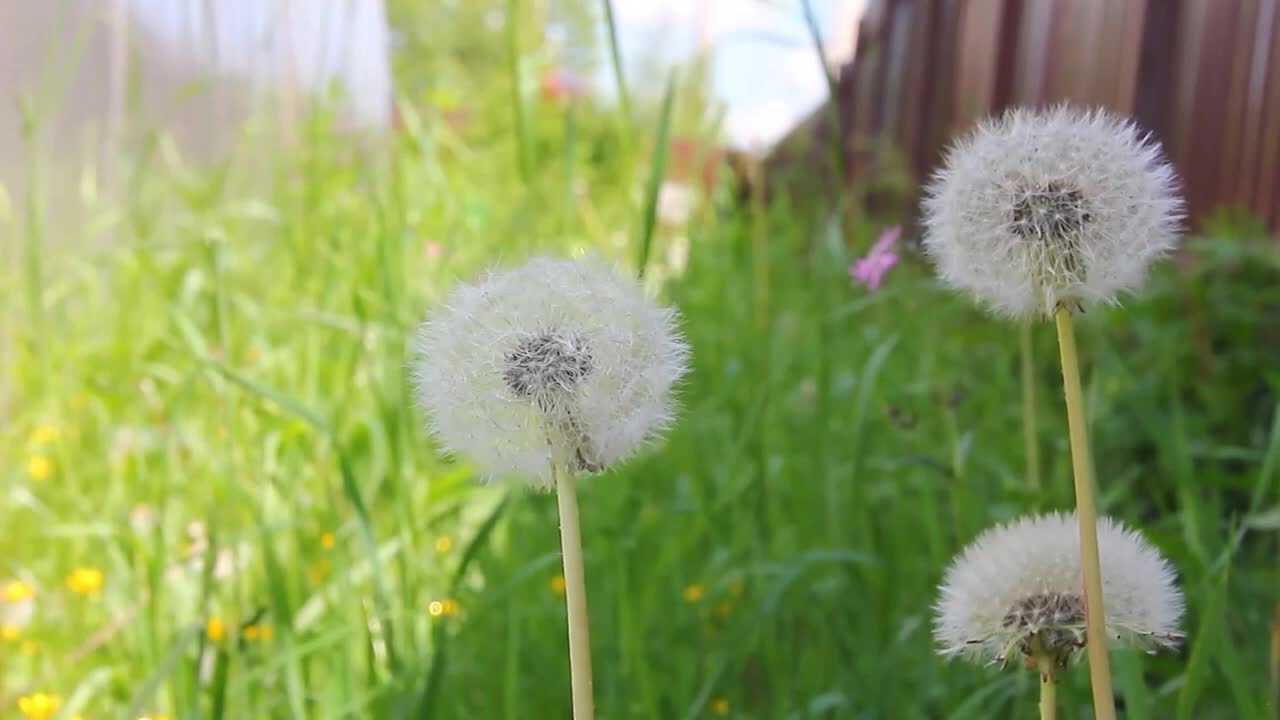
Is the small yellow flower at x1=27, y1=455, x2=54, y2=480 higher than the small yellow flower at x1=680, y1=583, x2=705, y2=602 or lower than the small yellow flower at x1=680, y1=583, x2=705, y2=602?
higher

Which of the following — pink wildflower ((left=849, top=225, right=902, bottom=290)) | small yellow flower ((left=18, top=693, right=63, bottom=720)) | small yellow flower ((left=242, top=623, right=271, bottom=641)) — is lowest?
small yellow flower ((left=18, top=693, right=63, bottom=720))

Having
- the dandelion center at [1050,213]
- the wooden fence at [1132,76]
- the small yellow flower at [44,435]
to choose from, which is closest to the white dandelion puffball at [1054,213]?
the dandelion center at [1050,213]

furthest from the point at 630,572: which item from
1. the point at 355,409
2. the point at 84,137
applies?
the point at 84,137

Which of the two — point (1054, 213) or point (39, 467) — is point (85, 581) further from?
point (1054, 213)

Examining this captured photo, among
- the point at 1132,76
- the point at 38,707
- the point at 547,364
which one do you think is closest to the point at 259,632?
the point at 38,707

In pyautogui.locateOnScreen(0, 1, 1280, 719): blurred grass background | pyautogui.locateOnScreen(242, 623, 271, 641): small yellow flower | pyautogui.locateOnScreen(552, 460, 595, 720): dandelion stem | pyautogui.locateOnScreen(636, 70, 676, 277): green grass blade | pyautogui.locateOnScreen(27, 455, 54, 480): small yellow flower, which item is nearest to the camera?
pyautogui.locateOnScreen(552, 460, 595, 720): dandelion stem

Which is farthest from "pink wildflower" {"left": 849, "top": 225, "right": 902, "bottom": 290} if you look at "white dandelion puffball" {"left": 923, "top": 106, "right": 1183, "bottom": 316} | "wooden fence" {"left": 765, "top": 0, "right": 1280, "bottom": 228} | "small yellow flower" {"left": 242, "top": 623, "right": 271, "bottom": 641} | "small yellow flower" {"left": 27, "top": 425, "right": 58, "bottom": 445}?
"small yellow flower" {"left": 27, "top": 425, "right": 58, "bottom": 445}

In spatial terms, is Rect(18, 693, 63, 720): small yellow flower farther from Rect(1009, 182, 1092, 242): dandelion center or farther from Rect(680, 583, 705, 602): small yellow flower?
Rect(1009, 182, 1092, 242): dandelion center
